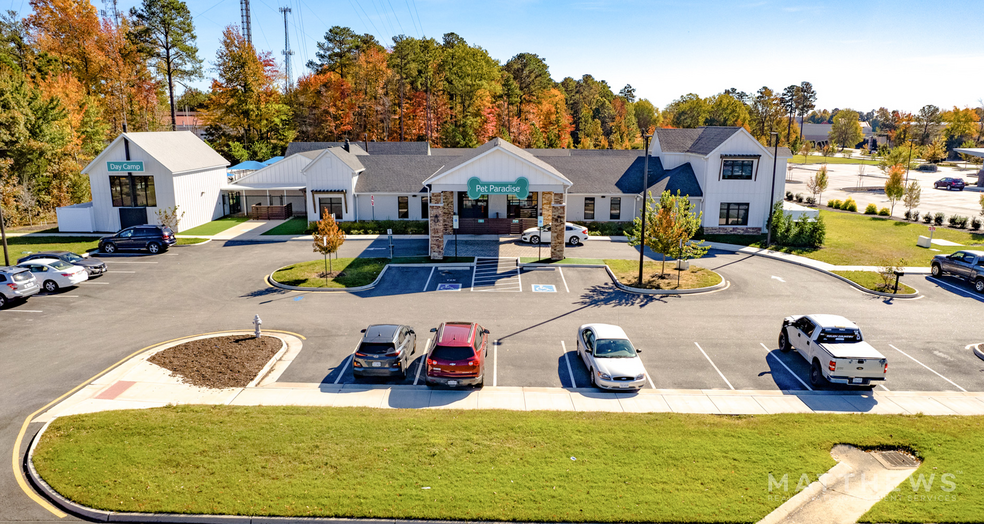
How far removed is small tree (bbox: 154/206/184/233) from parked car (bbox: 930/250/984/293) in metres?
51.0

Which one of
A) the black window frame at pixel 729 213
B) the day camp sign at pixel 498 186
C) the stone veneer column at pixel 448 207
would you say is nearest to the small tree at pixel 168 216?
the stone veneer column at pixel 448 207

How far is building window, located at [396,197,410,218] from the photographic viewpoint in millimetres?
47719

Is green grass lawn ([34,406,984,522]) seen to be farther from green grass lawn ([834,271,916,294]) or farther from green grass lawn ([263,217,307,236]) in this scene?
green grass lawn ([263,217,307,236])

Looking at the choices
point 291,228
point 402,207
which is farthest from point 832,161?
point 291,228

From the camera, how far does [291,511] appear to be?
11.8 meters

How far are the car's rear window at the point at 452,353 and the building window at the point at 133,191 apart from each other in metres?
35.8

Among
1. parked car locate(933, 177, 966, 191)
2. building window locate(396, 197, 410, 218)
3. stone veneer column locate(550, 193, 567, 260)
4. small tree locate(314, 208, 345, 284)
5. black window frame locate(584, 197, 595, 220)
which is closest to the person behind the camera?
small tree locate(314, 208, 345, 284)

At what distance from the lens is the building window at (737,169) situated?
4334 cm

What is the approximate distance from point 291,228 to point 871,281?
132ft

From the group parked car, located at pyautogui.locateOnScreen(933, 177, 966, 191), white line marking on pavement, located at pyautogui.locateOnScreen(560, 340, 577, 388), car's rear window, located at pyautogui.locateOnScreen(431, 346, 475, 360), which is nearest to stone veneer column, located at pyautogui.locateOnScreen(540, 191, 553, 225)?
white line marking on pavement, located at pyautogui.locateOnScreen(560, 340, 577, 388)

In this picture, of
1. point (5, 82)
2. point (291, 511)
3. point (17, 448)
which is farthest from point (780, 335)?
point (5, 82)

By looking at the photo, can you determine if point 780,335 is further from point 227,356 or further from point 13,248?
point 13,248

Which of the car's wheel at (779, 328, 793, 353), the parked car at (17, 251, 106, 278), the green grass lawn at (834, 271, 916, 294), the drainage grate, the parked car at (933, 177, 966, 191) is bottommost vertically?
the drainage grate

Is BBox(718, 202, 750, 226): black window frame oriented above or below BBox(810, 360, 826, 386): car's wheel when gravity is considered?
above
